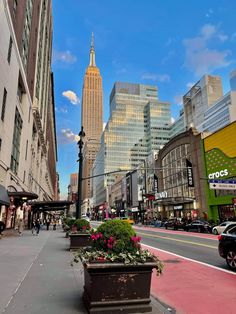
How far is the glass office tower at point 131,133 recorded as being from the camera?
157 m

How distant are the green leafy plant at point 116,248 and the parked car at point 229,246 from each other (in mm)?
5903

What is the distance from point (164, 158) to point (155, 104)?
98.9 m

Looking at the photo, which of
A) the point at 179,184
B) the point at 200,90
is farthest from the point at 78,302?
the point at 200,90

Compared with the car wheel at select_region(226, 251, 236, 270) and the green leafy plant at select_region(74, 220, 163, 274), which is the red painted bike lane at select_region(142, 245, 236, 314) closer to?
the car wheel at select_region(226, 251, 236, 270)

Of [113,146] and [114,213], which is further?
[113,146]

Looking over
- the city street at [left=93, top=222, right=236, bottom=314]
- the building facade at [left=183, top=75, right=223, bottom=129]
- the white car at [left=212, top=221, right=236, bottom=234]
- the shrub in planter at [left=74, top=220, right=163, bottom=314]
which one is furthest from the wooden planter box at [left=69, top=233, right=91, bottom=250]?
the building facade at [left=183, top=75, right=223, bottom=129]

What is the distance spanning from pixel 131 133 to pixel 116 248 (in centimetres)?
15668

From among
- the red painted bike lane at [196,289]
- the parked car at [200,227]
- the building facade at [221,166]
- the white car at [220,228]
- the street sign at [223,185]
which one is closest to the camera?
the red painted bike lane at [196,289]

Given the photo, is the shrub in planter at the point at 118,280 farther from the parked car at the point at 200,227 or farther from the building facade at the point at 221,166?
the building facade at the point at 221,166

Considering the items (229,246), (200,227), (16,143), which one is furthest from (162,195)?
(229,246)

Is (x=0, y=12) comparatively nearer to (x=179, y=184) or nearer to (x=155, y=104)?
(x=179, y=184)

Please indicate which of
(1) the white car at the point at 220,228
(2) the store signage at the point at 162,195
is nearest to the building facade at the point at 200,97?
(2) the store signage at the point at 162,195

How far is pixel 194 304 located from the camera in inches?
247

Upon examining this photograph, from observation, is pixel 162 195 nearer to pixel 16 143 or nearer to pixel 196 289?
pixel 16 143
